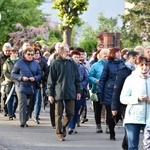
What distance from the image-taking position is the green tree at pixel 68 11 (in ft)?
112

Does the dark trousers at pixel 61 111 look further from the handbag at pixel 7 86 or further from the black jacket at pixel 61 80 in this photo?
the handbag at pixel 7 86

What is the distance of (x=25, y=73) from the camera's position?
14773mm

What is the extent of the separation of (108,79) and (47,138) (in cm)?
167

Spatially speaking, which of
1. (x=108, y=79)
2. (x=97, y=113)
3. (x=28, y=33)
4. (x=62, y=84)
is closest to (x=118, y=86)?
(x=62, y=84)

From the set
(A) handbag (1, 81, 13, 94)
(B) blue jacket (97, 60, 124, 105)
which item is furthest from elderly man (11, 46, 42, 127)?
(B) blue jacket (97, 60, 124, 105)

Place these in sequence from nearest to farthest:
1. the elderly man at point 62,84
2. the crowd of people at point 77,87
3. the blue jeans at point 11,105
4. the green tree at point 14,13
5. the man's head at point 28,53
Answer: the crowd of people at point 77,87 → the elderly man at point 62,84 → the man's head at point 28,53 → the blue jeans at point 11,105 → the green tree at point 14,13

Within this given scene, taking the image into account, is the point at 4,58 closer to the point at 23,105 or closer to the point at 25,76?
the point at 25,76

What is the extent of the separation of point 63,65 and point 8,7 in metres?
52.6

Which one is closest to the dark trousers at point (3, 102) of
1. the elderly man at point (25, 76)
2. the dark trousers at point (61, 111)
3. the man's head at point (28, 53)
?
the elderly man at point (25, 76)

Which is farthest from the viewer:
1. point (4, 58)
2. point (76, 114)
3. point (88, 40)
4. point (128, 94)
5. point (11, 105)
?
point (88, 40)

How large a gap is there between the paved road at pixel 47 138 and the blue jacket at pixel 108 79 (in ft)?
2.84

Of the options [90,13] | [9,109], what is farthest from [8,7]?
[9,109]

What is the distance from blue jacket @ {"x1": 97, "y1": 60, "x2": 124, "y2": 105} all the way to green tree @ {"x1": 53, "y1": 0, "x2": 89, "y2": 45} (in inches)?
839

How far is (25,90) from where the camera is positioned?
14.8 m
